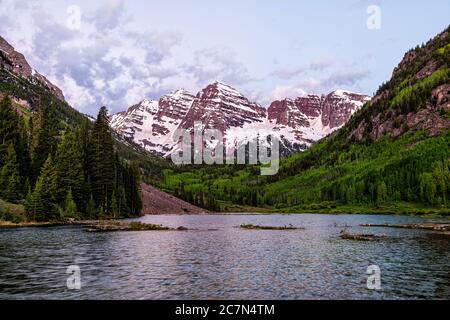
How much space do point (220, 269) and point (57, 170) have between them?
89181 millimetres

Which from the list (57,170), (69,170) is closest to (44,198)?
(57,170)

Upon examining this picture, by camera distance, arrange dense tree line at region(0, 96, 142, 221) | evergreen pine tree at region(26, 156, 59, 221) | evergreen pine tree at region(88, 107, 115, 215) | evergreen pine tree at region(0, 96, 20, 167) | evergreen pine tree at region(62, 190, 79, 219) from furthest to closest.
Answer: evergreen pine tree at region(88, 107, 115, 215) → evergreen pine tree at region(0, 96, 20, 167) → evergreen pine tree at region(62, 190, 79, 219) → dense tree line at region(0, 96, 142, 221) → evergreen pine tree at region(26, 156, 59, 221)

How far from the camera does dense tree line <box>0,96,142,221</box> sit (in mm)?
112438

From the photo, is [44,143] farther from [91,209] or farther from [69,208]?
[69,208]

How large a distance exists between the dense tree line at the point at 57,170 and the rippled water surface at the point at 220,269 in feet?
132

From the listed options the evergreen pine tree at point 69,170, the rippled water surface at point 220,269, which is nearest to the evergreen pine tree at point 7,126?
the evergreen pine tree at point 69,170

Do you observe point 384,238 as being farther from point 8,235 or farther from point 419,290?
point 8,235

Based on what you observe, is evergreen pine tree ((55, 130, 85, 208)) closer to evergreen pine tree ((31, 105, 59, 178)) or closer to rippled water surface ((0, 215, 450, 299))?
evergreen pine tree ((31, 105, 59, 178))

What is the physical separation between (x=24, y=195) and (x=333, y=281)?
345 feet

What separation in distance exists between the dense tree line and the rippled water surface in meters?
40.2

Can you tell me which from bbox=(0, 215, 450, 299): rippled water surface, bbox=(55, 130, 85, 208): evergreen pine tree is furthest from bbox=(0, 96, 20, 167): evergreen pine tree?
bbox=(0, 215, 450, 299): rippled water surface

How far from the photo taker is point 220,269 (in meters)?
47.5
